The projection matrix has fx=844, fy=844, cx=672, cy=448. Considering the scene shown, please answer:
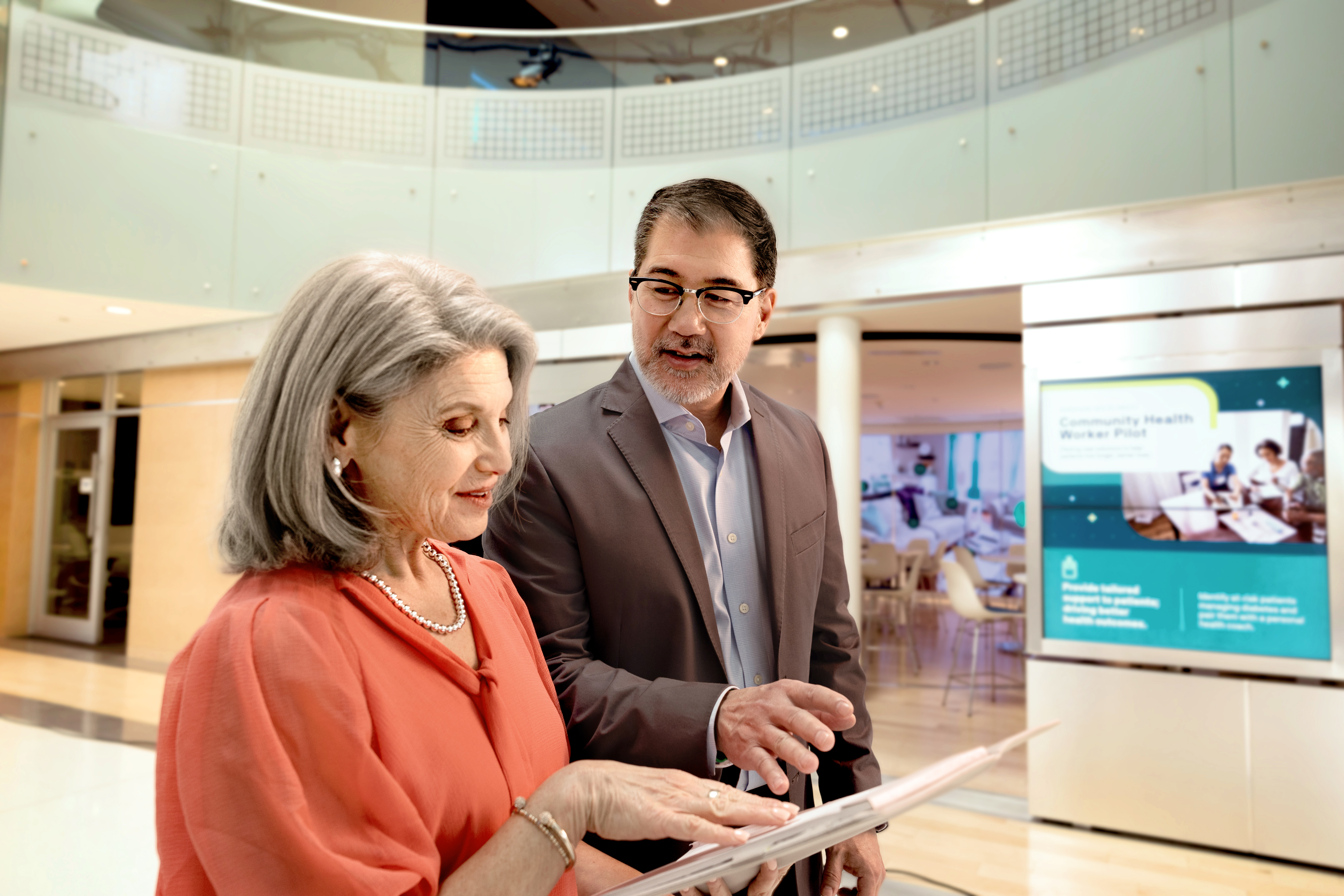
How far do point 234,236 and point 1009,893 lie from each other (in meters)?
6.73

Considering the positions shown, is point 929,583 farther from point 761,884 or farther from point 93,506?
point 761,884

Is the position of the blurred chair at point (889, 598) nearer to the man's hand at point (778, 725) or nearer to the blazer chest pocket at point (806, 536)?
the blazer chest pocket at point (806, 536)

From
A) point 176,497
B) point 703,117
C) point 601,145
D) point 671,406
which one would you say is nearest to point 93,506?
point 176,497

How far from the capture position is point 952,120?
4820 millimetres

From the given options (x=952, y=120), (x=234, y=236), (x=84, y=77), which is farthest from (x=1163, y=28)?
(x=84, y=77)

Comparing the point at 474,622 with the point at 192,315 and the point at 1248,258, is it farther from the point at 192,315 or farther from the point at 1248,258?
the point at 192,315

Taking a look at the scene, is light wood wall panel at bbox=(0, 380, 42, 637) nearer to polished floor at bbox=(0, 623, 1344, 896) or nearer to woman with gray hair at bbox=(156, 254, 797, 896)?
polished floor at bbox=(0, 623, 1344, 896)

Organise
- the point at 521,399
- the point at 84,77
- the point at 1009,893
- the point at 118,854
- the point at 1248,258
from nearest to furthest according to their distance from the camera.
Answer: the point at 521,399 < the point at 118,854 < the point at 1009,893 < the point at 1248,258 < the point at 84,77

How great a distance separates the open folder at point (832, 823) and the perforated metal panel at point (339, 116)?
6.66 meters

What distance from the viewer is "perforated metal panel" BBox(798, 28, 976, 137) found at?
483 cm

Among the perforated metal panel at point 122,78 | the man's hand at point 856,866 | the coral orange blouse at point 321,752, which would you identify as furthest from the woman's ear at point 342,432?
the perforated metal panel at point 122,78

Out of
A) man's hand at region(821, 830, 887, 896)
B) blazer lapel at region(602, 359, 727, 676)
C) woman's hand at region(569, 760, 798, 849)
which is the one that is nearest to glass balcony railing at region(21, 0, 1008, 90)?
blazer lapel at region(602, 359, 727, 676)

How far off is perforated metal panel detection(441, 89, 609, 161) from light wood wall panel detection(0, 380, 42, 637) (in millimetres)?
6446

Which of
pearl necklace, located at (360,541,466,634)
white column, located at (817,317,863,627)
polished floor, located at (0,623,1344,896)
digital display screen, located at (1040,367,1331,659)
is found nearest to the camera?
pearl necklace, located at (360,541,466,634)
